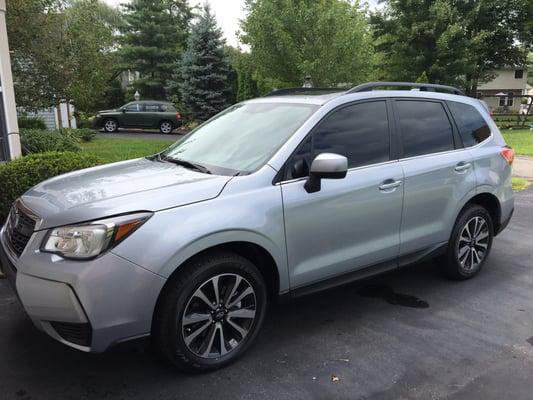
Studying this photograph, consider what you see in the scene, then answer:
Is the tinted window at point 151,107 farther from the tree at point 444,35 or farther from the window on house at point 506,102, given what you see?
the window on house at point 506,102

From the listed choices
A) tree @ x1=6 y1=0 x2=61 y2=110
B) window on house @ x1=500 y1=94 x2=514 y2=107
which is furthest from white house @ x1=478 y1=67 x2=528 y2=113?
tree @ x1=6 y1=0 x2=61 y2=110

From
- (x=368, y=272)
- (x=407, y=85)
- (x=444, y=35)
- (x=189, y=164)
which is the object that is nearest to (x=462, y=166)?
(x=407, y=85)

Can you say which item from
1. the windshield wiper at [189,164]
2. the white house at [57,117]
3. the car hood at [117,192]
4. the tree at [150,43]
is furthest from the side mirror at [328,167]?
the tree at [150,43]

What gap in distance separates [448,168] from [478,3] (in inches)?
991

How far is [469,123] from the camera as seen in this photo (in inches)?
182

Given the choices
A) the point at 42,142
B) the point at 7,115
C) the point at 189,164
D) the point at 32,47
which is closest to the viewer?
the point at 189,164

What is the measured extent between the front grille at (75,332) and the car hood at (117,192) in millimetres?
558

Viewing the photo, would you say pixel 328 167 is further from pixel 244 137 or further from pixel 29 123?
pixel 29 123

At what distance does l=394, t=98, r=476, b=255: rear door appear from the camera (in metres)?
3.98

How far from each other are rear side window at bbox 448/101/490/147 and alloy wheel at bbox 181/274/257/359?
2.64 m

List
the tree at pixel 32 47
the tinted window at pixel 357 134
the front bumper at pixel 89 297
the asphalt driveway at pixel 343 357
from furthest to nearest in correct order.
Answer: the tree at pixel 32 47 → the tinted window at pixel 357 134 → the asphalt driveway at pixel 343 357 → the front bumper at pixel 89 297

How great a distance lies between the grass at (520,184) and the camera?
9.37m

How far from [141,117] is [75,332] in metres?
21.1

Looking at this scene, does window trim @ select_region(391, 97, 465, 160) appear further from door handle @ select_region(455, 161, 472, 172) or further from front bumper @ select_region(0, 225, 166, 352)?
front bumper @ select_region(0, 225, 166, 352)
